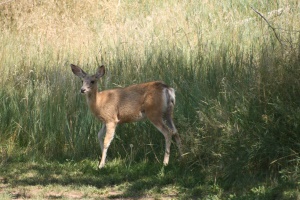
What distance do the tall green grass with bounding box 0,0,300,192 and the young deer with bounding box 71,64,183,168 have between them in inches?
11.2

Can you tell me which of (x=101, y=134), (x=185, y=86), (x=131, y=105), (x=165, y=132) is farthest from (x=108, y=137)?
(x=185, y=86)

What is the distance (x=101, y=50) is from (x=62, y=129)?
1.97m

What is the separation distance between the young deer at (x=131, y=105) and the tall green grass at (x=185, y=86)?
28cm

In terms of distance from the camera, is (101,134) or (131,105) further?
(101,134)

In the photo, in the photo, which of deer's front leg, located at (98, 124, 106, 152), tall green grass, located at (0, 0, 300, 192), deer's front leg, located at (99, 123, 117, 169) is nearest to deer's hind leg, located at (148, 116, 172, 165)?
tall green grass, located at (0, 0, 300, 192)

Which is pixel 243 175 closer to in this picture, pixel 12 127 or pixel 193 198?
pixel 193 198

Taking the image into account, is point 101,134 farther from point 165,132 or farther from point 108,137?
point 165,132

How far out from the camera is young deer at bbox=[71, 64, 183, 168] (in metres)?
9.44

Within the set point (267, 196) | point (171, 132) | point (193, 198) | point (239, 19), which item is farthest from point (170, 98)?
point (239, 19)

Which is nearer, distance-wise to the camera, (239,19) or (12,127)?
(12,127)

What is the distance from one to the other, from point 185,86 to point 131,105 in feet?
3.26

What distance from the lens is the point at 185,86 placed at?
10.2 m

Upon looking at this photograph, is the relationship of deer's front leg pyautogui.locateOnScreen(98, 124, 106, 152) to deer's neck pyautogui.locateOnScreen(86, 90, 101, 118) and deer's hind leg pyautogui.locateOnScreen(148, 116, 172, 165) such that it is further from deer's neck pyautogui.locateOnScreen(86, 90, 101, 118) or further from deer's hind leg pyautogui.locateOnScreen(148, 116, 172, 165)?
deer's hind leg pyautogui.locateOnScreen(148, 116, 172, 165)

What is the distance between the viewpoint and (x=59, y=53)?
12312mm
